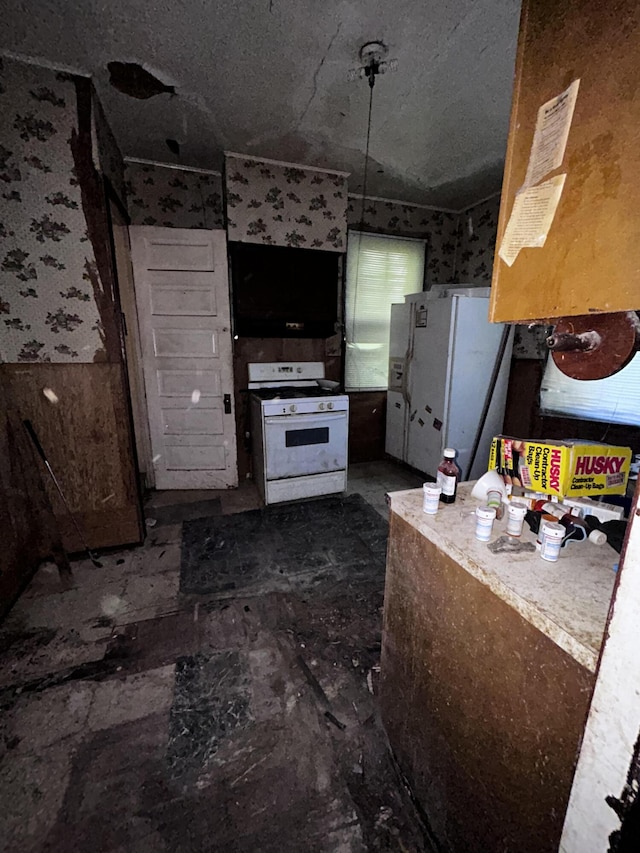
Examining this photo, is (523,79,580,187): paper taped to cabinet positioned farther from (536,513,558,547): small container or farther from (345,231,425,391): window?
(345,231,425,391): window

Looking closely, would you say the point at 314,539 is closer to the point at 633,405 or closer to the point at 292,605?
the point at 292,605

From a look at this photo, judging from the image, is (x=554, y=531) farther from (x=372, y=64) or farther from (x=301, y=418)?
(x=372, y=64)

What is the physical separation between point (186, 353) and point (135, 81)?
5.77 ft

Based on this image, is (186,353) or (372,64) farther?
(186,353)

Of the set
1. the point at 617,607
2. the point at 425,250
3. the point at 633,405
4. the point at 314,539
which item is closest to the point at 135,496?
the point at 314,539

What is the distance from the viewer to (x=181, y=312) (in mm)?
3090

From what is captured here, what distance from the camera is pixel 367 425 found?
4.10m

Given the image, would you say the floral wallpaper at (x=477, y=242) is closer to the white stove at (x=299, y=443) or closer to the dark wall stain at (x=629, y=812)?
the white stove at (x=299, y=443)

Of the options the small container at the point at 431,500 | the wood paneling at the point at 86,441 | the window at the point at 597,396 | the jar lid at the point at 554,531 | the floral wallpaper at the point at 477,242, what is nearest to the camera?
the jar lid at the point at 554,531

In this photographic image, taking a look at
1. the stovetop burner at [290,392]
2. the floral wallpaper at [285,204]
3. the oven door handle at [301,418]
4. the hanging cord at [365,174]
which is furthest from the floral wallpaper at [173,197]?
the oven door handle at [301,418]

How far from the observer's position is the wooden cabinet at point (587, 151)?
19.8 inches

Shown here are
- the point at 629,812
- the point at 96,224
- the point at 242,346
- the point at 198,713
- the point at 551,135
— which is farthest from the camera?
the point at 242,346

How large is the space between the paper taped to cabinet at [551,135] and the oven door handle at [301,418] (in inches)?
90.9

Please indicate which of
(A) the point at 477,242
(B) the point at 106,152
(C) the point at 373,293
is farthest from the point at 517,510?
(A) the point at 477,242
